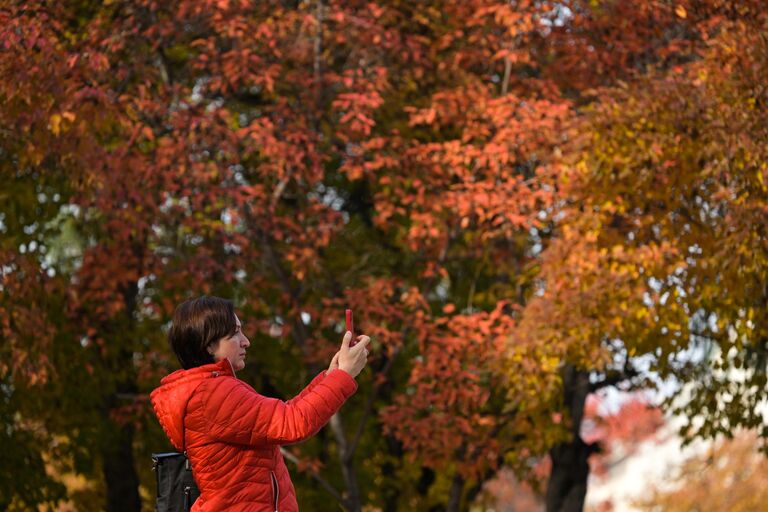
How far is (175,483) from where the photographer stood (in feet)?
16.2

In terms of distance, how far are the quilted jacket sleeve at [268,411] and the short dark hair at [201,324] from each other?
0.53 ft

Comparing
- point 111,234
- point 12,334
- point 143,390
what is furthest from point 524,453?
point 12,334

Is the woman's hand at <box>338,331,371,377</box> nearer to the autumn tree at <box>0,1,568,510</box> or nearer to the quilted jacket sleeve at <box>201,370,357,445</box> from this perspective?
the quilted jacket sleeve at <box>201,370,357,445</box>

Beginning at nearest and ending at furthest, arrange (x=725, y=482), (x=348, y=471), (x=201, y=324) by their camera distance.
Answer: (x=201, y=324) < (x=348, y=471) < (x=725, y=482)

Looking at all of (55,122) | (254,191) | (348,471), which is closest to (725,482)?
(348,471)

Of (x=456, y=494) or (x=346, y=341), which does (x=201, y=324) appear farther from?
(x=456, y=494)

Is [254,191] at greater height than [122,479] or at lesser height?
greater

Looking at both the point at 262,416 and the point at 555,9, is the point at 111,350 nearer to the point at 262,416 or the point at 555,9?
the point at 555,9

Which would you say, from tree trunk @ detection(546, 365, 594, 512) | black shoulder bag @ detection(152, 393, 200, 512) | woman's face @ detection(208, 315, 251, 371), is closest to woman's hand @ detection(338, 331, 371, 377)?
woman's face @ detection(208, 315, 251, 371)

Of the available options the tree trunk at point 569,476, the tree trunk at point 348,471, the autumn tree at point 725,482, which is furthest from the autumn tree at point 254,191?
the autumn tree at point 725,482

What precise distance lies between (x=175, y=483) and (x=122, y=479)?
10061 millimetres

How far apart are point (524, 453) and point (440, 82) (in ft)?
17.7

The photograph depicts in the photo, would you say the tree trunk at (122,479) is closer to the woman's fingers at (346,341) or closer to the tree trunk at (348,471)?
the tree trunk at (348,471)

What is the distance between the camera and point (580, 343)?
37.1 feet
